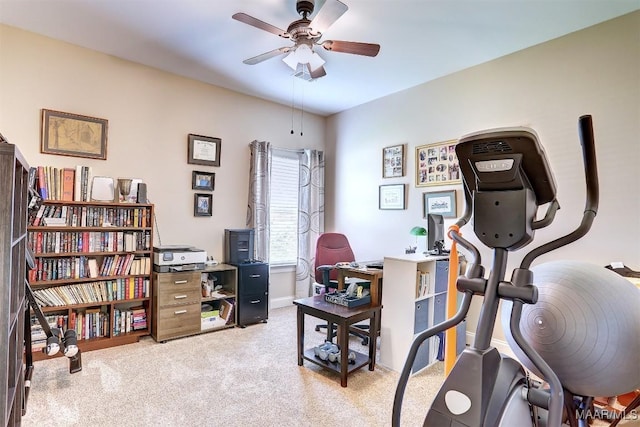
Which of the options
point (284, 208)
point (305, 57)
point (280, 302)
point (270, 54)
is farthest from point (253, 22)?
point (280, 302)

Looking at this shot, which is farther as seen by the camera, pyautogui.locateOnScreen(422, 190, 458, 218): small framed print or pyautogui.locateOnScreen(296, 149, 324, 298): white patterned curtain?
pyautogui.locateOnScreen(296, 149, 324, 298): white patterned curtain

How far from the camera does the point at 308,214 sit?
463cm

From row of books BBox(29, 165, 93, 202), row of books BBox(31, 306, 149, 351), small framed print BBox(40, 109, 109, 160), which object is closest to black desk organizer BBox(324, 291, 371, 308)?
row of books BBox(31, 306, 149, 351)

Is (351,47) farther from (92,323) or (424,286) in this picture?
(92,323)

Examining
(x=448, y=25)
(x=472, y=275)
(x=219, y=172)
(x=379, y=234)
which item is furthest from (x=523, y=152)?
(x=219, y=172)

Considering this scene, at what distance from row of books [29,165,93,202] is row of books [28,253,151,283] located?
53 cm

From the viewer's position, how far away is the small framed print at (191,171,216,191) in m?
3.75

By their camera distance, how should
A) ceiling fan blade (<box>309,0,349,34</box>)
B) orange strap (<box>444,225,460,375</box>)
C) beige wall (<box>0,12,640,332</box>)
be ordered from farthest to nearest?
1. beige wall (<box>0,12,640,332</box>)
2. ceiling fan blade (<box>309,0,349,34</box>)
3. orange strap (<box>444,225,460,375</box>)

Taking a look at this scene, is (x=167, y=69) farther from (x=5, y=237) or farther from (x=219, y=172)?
(x=5, y=237)

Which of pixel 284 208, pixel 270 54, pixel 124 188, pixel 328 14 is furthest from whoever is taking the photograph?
A: pixel 284 208

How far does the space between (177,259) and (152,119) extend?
57.9 inches

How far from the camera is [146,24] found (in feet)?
8.65

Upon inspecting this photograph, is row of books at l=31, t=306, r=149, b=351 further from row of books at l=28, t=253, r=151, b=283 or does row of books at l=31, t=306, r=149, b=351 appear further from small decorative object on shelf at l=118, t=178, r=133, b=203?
small decorative object on shelf at l=118, t=178, r=133, b=203

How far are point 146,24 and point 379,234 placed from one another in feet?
10.2
